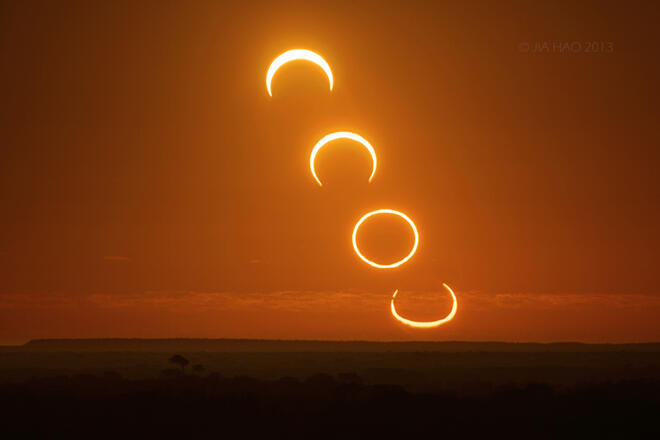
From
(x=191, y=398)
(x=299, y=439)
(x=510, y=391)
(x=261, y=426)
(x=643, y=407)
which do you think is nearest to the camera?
(x=299, y=439)

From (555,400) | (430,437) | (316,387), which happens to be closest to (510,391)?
(555,400)

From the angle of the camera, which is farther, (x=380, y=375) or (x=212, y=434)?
(x=380, y=375)

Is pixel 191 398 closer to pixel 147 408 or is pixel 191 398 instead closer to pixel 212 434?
pixel 147 408

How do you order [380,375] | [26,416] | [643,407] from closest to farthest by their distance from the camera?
[26,416] → [643,407] → [380,375]

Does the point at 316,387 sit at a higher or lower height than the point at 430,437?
higher

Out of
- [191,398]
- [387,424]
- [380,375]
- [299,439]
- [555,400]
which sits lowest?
[299,439]

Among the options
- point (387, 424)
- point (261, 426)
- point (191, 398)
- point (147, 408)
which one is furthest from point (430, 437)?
point (191, 398)
